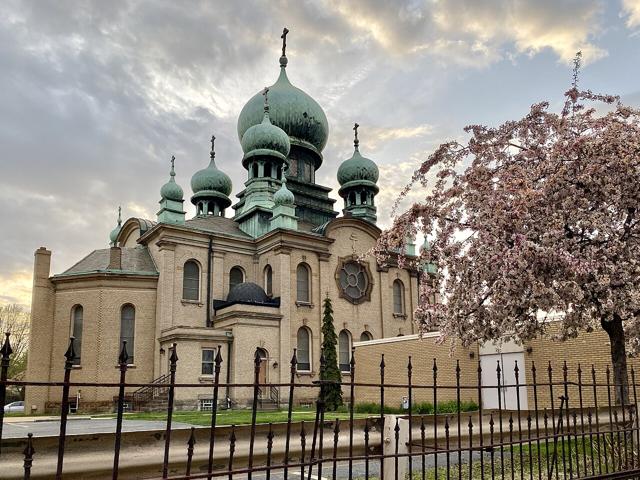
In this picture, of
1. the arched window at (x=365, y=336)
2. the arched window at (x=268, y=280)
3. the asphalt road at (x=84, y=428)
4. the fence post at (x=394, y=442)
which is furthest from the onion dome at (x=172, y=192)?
the fence post at (x=394, y=442)

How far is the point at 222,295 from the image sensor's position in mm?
31672

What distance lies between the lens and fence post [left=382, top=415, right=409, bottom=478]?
591 cm

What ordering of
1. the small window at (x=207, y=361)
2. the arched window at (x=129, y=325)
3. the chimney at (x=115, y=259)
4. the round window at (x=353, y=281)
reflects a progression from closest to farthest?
the small window at (x=207, y=361) → the arched window at (x=129, y=325) → the chimney at (x=115, y=259) → the round window at (x=353, y=281)

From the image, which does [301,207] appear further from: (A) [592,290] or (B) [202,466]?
(B) [202,466]

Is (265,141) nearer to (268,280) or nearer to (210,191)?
(210,191)

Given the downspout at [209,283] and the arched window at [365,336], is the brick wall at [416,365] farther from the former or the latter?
the downspout at [209,283]

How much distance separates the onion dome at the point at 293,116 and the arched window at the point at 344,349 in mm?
15178

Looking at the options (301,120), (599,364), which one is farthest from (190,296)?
(599,364)

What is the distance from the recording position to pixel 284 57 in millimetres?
45844

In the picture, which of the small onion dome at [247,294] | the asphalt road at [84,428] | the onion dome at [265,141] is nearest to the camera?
the asphalt road at [84,428]

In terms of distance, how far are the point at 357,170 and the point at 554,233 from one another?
34.8m

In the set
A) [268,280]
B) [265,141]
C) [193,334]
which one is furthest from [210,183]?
[193,334]

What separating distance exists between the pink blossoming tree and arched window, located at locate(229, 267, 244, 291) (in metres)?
21.5

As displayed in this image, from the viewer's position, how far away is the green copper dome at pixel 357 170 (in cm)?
4481
